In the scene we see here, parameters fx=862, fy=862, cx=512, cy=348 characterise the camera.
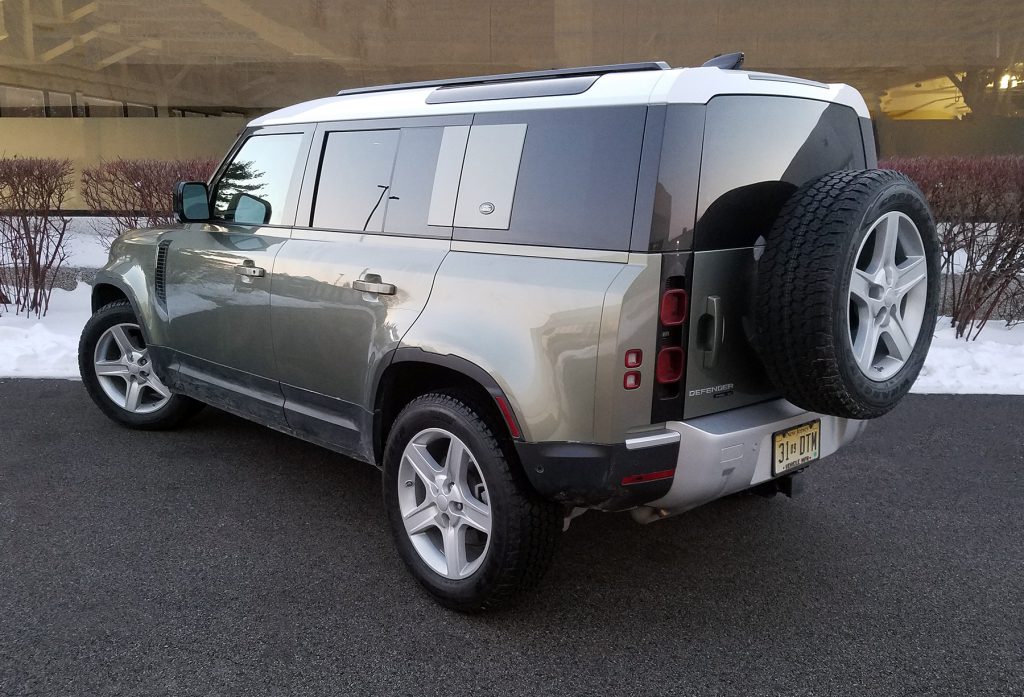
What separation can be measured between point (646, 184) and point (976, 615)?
2009 millimetres

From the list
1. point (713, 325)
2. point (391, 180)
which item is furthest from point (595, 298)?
point (391, 180)

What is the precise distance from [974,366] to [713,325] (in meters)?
4.87

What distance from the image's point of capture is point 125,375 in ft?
17.4

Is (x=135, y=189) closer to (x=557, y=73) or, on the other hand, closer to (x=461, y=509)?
(x=557, y=73)

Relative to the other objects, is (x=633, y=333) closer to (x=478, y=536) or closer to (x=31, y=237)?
(x=478, y=536)

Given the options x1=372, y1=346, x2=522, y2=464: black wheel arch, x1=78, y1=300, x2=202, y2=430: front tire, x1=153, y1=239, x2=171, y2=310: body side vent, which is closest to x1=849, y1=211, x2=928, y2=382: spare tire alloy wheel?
→ x1=372, y1=346, x2=522, y2=464: black wheel arch

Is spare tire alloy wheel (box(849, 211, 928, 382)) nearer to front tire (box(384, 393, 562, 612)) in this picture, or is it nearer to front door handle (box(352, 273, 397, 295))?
front tire (box(384, 393, 562, 612))

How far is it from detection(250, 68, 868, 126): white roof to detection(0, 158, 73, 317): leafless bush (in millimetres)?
6044

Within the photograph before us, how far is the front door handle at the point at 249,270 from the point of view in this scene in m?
3.99

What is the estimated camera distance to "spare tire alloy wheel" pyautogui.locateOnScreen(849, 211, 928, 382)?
294 cm

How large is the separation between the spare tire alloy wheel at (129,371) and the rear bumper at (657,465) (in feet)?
10.6

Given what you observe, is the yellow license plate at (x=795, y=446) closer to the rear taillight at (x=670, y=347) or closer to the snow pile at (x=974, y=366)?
the rear taillight at (x=670, y=347)

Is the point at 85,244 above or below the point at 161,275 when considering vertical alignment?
below

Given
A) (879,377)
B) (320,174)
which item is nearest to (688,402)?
(879,377)
